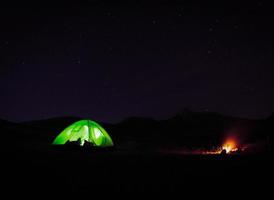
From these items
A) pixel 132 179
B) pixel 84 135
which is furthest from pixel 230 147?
pixel 132 179

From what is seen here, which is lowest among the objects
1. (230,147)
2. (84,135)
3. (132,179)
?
(132,179)

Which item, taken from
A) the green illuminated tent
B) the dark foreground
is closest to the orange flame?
the green illuminated tent

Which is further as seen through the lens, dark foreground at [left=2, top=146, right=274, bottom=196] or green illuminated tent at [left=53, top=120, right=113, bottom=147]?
green illuminated tent at [left=53, top=120, right=113, bottom=147]

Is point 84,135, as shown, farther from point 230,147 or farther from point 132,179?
point 132,179

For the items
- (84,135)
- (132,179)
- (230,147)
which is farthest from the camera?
(230,147)

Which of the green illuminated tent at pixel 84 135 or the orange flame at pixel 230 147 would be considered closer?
the green illuminated tent at pixel 84 135

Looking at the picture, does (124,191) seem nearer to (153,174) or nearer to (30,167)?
(153,174)

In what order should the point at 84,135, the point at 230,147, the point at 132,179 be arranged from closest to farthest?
the point at 132,179
the point at 84,135
the point at 230,147

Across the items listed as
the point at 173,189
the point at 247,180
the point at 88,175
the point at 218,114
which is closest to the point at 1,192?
the point at 88,175

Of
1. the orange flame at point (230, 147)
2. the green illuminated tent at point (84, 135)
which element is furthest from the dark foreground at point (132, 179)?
the orange flame at point (230, 147)

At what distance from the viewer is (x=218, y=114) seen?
222ft

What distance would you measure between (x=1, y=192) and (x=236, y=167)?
629 centimetres

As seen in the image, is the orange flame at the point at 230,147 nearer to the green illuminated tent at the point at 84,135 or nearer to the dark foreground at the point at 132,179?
the green illuminated tent at the point at 84,135

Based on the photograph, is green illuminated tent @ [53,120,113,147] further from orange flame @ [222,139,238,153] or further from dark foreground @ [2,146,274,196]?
dark foreground @ [2,146,274,196]
